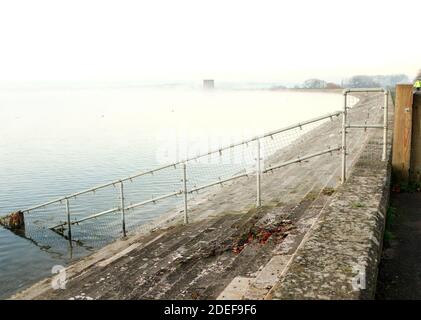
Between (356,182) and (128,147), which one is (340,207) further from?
(128,147)

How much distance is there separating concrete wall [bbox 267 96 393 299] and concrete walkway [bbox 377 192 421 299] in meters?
0.25

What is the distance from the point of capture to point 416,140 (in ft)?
24.7

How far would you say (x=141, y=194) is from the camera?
20.5 metres

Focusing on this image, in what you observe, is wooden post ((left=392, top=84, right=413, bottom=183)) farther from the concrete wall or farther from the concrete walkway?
the concrete wall

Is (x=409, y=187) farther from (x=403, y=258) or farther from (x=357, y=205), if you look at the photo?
(x=403, y=258)

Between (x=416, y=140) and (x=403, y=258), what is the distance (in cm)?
353

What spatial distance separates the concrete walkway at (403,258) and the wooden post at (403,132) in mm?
1205

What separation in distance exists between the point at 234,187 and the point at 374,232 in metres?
11.9

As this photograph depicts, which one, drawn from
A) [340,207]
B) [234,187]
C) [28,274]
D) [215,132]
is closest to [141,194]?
[234,187]

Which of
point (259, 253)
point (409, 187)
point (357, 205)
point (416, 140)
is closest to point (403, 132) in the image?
point (416, 140)

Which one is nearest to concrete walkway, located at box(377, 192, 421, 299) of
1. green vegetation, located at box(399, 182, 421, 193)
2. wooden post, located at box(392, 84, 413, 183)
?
green vegetation, located at box(399, 182, 421, 193)

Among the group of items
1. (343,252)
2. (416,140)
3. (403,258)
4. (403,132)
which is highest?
(403,132)

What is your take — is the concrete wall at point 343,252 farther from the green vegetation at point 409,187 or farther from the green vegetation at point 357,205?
the green vegetation at point 409,187

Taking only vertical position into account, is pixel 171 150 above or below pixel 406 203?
below
